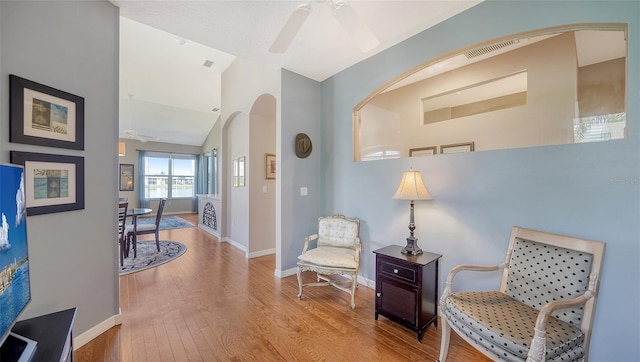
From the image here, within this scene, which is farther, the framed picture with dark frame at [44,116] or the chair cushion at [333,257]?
the chair cushion at [333,257]

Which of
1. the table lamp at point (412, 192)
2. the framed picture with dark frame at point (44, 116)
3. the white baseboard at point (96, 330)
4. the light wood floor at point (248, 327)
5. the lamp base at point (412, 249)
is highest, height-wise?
the framed picture with dark frame at point (44, 116)

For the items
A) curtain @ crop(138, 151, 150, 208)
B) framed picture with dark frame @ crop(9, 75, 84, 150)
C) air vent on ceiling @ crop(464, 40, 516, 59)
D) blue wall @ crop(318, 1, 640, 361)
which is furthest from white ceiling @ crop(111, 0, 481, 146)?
curtain @ crop(138, 151, 150, 208)

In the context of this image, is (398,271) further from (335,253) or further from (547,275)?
(547,275)

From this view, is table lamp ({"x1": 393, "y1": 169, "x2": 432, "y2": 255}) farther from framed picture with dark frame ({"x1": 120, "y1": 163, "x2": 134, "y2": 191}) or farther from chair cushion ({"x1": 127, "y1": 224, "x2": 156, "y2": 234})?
framed picture with dark frame ({"x1": 120, "y1": 163, "x2": 134, "y2": 191})

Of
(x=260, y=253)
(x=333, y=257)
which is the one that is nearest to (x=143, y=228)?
(x=260, y=253)

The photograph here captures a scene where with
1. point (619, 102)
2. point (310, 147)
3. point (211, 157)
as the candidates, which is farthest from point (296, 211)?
point (211, 157)

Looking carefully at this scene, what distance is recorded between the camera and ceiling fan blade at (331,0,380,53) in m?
1.57

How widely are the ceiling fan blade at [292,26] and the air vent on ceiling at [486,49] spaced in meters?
1.69

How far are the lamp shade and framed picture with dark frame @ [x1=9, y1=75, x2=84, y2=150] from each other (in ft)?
9.29

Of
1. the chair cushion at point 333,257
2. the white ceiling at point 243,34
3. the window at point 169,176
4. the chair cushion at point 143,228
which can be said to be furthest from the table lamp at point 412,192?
the window at point 169,176

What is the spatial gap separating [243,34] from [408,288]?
3.07 m

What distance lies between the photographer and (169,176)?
9.59 metres

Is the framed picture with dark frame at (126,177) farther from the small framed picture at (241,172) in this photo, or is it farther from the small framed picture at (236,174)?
the small framed picture at (241,172)

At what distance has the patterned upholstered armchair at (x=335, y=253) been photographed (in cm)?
259
